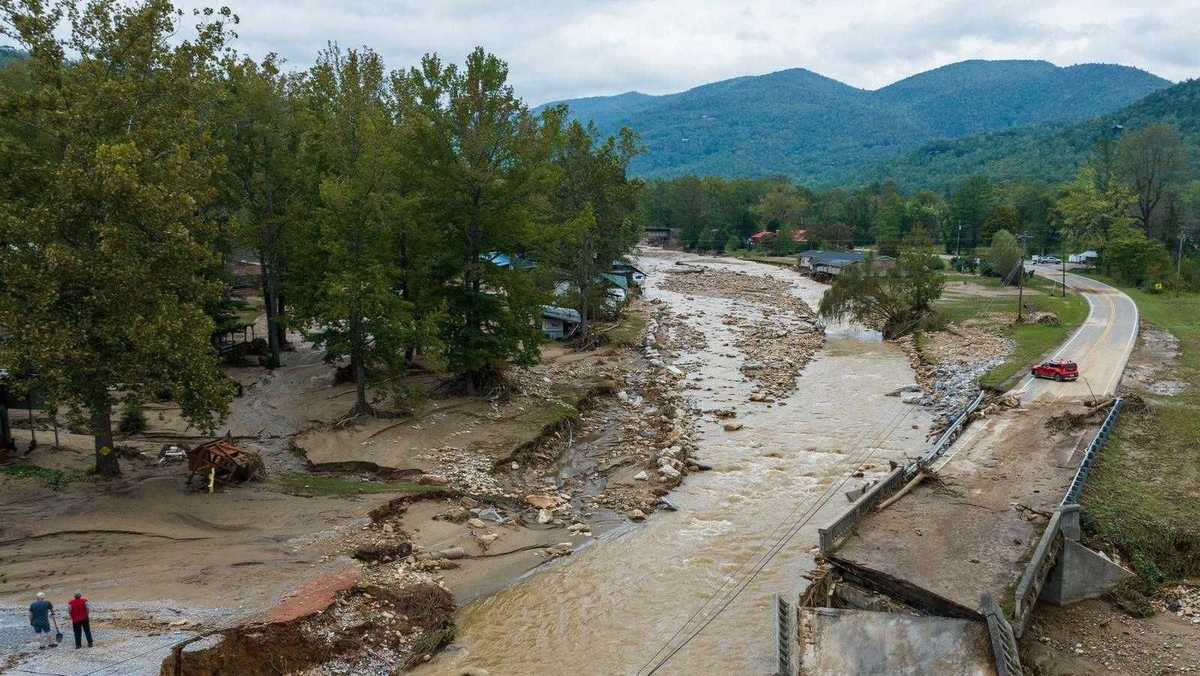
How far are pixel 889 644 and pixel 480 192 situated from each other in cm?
2417

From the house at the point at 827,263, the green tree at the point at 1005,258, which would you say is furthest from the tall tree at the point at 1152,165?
the house at the point at 827,263

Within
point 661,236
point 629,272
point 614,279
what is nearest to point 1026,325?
point 614,279

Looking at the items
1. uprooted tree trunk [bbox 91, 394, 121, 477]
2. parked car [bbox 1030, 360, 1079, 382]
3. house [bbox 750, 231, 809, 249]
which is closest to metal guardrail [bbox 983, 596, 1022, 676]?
uprooted tree trunk [bbox 91, 394, 121, 477]

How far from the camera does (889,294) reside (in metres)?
56.1

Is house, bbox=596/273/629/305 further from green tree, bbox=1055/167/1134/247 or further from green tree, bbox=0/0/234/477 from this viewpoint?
green tree, bbox=1055/167/1134/247

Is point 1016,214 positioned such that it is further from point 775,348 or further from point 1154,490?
point 1154,490

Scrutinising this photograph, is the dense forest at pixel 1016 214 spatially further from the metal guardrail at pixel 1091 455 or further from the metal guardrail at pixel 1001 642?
the metal guardrail at pixel 1001 642

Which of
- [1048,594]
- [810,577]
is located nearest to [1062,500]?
[1048,594]

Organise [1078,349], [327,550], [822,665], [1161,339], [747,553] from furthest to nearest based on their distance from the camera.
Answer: [1161,339] → [1078,349] → [747,553] → [327,550] → [822,665]

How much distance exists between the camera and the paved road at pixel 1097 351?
33000 millimetres

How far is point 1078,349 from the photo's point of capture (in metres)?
42.5

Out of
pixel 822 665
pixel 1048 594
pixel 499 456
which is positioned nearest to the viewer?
pixel 822 665

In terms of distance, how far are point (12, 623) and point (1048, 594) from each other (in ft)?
70.8

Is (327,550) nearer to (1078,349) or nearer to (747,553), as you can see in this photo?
(747,553)
